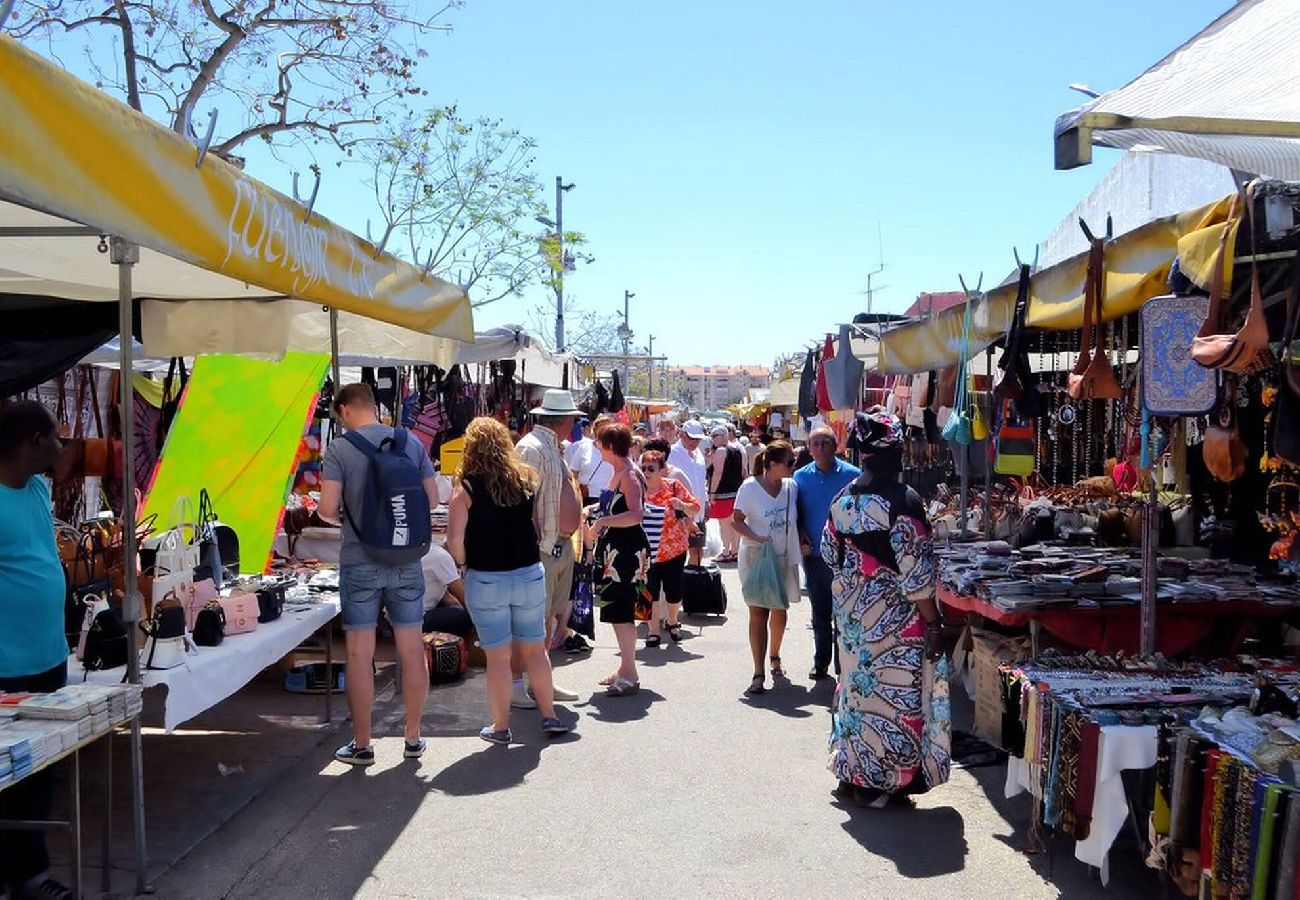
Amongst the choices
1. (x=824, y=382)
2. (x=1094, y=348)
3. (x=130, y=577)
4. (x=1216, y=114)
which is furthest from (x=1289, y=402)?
(x=824, y=382)

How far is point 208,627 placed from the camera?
5.26 metres

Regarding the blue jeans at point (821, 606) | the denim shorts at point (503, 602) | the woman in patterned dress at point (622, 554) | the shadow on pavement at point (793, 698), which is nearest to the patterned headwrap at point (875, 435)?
the denim shorts at point (503, 602)

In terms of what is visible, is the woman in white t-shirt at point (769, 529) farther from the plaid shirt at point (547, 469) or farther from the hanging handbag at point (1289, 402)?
the hanging handbag at point (1289, 402)

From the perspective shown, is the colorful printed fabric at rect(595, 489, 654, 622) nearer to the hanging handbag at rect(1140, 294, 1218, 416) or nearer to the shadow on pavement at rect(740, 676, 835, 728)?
the shadow on pavement at rect(740, 676, 835, 728)

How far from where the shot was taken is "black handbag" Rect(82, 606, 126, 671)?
463 cm

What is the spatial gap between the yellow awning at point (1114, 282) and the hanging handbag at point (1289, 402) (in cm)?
43

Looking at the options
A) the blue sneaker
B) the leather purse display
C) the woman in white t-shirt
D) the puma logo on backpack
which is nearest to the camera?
the leather purse display

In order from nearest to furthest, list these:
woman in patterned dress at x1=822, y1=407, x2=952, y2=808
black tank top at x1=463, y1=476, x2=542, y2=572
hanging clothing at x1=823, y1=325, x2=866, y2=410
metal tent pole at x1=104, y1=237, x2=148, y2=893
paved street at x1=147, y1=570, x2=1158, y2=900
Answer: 1. metal tent pole at x1=104, y1=237, x2=148, y2=893
2. paved street at x1=147, y1=570, x2=1158, y2=900
3. woman in patterned dress at x1=822, y1=407, x2=952, y2=808
4. black tank top at x1=463, y1=476, x2=542, y2=572
5. hanging clothing at x1=823, y1=325, x2=866, y2=410

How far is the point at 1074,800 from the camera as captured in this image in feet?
14.4

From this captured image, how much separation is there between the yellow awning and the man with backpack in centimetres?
329

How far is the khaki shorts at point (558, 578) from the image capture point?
7.85 m

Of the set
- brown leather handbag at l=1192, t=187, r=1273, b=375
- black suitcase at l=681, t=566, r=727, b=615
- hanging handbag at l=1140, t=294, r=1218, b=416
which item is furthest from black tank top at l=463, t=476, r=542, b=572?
black suitcase at l=681, t=566, r=727, b=615

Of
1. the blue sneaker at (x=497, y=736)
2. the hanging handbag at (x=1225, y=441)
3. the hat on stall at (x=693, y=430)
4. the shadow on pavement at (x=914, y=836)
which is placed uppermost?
the hanging handbag at (x=1225, y=441)

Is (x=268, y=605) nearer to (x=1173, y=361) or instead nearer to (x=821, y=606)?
(x=821, y=606)
